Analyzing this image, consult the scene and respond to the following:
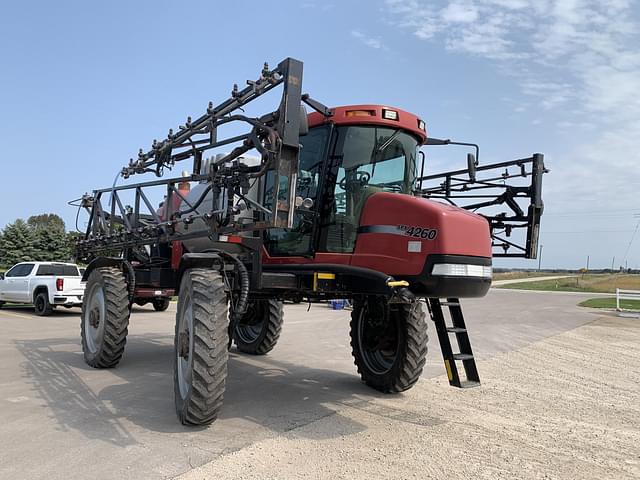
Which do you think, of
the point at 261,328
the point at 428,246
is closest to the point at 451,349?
the point at 428,246

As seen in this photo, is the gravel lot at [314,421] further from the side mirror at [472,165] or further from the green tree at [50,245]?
the green tree at [50,245]

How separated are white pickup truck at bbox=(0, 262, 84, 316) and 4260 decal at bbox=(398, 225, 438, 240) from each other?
12.5m

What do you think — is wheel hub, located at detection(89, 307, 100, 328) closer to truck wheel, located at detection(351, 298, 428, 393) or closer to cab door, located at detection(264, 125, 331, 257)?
cab door, located at detection(264, 125, 331, 257)

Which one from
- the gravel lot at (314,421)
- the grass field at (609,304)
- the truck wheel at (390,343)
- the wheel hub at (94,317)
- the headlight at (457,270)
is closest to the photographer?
the gravel lot at (314,421)

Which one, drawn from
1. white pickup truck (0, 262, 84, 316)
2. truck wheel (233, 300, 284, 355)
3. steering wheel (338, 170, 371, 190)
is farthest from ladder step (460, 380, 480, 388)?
white pickup truck (0, 262, 84, 316)

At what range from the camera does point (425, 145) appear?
19.9ft

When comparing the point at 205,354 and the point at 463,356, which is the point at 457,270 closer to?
the point at 463,356

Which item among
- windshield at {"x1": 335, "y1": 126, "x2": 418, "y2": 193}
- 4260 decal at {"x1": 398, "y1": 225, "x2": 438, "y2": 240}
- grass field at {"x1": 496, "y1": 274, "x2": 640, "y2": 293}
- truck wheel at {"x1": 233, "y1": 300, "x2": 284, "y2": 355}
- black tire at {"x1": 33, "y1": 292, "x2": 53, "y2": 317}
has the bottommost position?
black tire at {"x1": 33, "y1": 292, "x2": 53, "y2": 317}

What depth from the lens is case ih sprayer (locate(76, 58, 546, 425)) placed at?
15.4ft

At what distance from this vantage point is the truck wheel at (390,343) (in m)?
6.27

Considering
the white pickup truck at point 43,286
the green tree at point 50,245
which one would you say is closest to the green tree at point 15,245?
the green tree at point 50,245

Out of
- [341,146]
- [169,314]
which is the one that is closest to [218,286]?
[341,146]

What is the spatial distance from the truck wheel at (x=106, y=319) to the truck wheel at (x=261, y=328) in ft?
7.11

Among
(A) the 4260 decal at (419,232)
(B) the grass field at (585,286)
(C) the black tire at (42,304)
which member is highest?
(A) the 4260 decal at (419,232)
